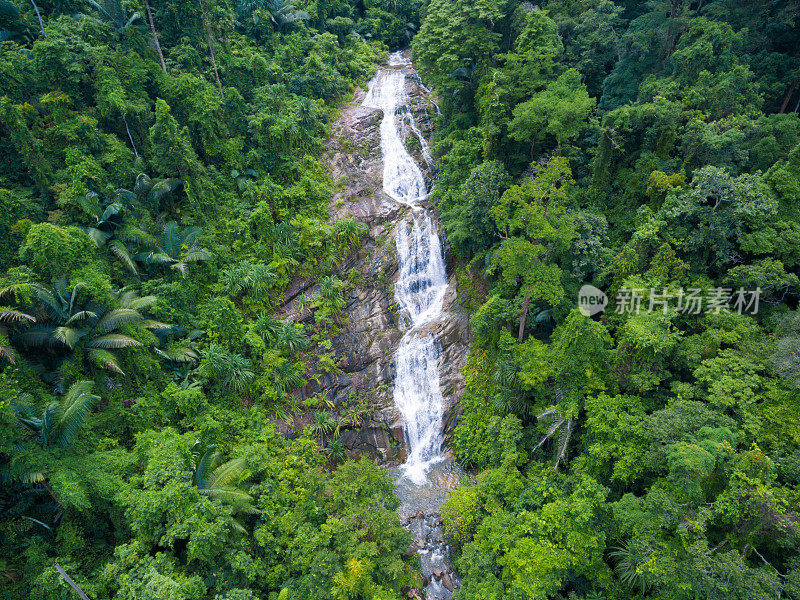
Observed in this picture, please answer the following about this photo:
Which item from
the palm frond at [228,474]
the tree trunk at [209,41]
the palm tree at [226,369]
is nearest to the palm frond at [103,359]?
the palm tree at [226,369]

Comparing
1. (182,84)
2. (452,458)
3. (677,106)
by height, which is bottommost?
(452,458)

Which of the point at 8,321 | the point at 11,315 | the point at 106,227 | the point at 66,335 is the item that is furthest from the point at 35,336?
the point at 106,227

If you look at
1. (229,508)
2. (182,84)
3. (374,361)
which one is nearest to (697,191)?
(374,361)

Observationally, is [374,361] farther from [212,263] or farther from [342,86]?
[342,86]

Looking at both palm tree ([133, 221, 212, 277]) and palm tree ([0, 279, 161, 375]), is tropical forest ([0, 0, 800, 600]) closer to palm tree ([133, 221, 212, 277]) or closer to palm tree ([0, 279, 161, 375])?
palm tree ([0, 279, 161, 375])

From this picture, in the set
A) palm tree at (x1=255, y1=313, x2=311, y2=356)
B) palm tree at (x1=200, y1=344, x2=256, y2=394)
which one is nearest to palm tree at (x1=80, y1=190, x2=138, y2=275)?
palm tree at (x1=200, y1=344, x2=256, y2=394)

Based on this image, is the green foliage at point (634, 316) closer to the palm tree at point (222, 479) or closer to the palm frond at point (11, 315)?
the palm tree at point (222, 479)

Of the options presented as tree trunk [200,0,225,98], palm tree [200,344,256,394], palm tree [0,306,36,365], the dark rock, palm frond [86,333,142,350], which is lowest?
the dark rock
